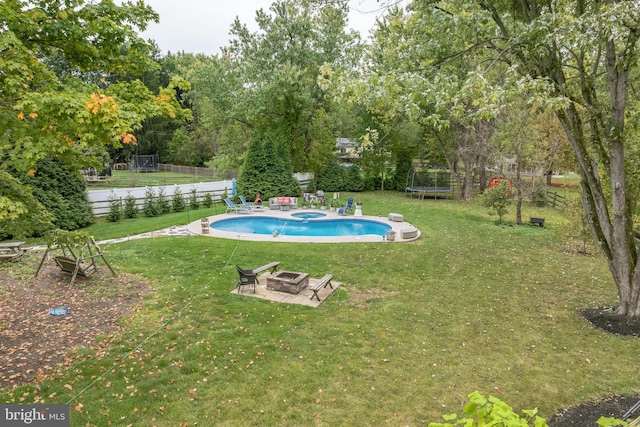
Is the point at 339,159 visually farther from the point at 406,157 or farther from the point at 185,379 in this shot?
the point at 185,379

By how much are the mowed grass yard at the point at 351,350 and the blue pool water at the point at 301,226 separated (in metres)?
5.83

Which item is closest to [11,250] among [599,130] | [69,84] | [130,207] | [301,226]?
[130,207]

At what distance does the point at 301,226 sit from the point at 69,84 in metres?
12.6

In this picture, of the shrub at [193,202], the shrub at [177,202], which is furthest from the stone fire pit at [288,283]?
the shrub at [193,202]

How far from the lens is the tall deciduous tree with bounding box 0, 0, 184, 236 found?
3.87 meters

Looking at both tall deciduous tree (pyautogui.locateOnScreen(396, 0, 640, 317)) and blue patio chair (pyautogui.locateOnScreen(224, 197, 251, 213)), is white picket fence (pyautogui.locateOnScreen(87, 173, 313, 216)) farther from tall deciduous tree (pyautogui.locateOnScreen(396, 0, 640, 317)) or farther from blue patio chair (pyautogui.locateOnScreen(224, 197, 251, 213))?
tall deciduous tree (pyautogui.locateOnScreen(396, 0, 640, 317))

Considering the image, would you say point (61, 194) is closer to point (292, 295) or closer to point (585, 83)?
point (292, 295)

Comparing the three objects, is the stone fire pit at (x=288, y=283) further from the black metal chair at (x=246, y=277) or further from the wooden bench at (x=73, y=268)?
the wooden bench at (x=73, y=268)

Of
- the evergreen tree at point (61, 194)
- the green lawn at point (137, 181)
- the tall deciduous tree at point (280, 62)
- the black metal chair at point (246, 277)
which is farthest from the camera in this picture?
the green lawn at point (137, 181)

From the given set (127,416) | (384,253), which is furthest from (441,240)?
(127,416)

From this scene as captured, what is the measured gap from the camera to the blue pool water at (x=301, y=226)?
16391 mm

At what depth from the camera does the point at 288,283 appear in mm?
8148

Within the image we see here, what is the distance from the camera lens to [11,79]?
381 centimetres

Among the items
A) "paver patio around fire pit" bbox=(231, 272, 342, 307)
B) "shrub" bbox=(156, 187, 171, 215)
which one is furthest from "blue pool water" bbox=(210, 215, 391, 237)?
"paver patio around fire pit" bbox=(231, 272, 342, 307)
